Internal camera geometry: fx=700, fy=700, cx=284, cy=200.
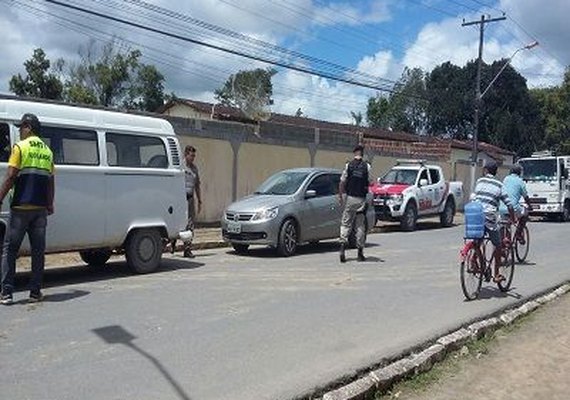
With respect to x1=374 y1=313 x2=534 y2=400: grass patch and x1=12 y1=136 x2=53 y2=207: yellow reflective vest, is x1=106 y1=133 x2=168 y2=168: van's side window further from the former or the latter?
x1=374 y1=313 x2=534 y2=400: grass patch

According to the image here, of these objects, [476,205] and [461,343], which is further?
[476,205]

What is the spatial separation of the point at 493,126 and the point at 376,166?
41.3m

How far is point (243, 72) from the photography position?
57000 mm

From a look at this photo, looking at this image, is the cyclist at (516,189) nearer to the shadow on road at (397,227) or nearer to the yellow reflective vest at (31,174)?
the yellow reflective vest at (31,174)

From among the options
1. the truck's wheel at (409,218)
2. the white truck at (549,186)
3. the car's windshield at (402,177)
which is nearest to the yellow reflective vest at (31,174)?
the truck's wheel at (409,218)

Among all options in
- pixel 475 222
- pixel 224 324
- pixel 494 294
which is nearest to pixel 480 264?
pixel 475 222

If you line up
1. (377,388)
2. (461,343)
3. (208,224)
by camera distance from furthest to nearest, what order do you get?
(208,224), (461,343), (377,388)

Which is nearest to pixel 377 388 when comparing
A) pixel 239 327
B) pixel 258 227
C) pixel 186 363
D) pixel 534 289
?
pixel 186 363

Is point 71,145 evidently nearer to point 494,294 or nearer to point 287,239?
point 287,239

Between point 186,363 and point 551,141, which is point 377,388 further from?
point 551,141

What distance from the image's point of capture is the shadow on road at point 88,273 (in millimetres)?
9941

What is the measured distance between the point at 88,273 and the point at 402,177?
13.3 m

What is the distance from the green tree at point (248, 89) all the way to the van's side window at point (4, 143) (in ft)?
105

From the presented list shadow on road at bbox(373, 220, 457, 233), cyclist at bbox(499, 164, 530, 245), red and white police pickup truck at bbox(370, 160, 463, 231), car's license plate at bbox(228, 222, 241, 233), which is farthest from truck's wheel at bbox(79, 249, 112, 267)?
shadow on road at bbox(373, 220, 457, 233)
